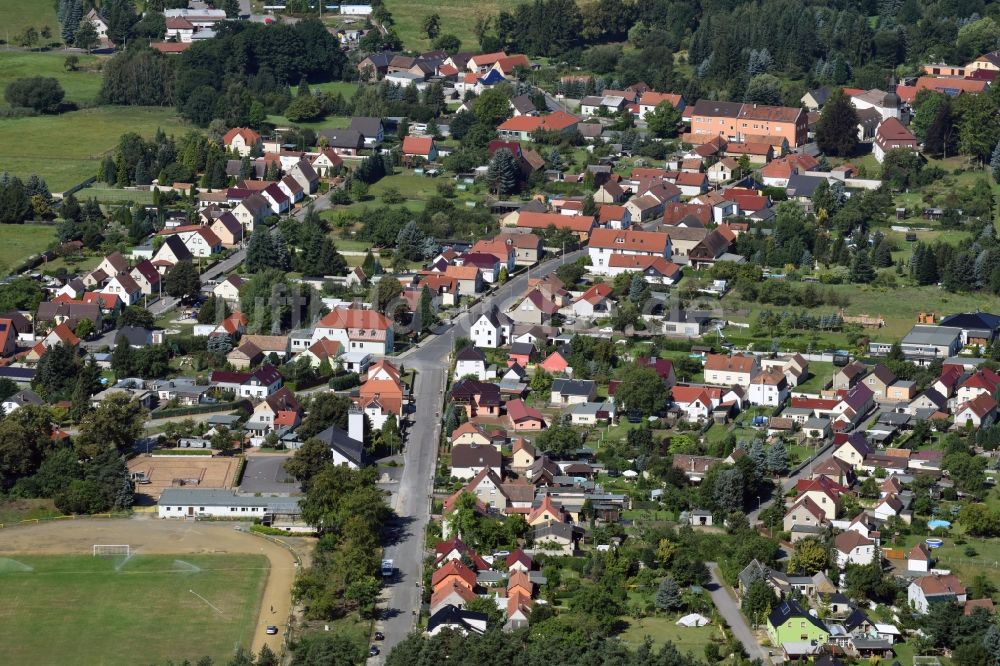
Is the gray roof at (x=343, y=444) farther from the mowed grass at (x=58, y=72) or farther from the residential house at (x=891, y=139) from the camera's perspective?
the mowed grass at (x=58, y=72)

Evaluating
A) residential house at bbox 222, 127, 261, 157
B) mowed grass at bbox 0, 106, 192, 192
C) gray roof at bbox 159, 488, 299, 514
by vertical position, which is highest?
residential house at bbox 222, 127, 261, 157

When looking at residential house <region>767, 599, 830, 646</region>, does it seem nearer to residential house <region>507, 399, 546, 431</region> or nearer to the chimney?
residential house <region>507, 399, 546, 431</region>

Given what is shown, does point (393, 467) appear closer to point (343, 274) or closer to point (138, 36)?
point (343, 274)

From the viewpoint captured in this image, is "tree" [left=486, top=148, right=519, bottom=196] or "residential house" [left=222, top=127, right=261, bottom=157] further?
"residential house" [left=222, top=127, right=261, bottom=157]

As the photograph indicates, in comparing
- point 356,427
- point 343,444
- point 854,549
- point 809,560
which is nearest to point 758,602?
point 809,560

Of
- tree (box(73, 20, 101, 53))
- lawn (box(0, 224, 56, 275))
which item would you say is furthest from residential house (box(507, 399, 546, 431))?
tree (box(73, 20, 101, 53))

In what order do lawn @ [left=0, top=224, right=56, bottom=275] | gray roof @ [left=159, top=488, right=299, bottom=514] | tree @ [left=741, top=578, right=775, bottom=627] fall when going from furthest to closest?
lawn @ [left=0, top=224, right=56, bottom=275] < gray roof @ [left=159, top=488, right=299, bottom=514] < tree @ [left=741, top=578, right=775, bottom=627]

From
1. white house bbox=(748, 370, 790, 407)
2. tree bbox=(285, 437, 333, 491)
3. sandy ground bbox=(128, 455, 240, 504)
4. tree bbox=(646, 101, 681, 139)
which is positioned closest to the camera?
tree bbox=(285, 437, 333, 491)
